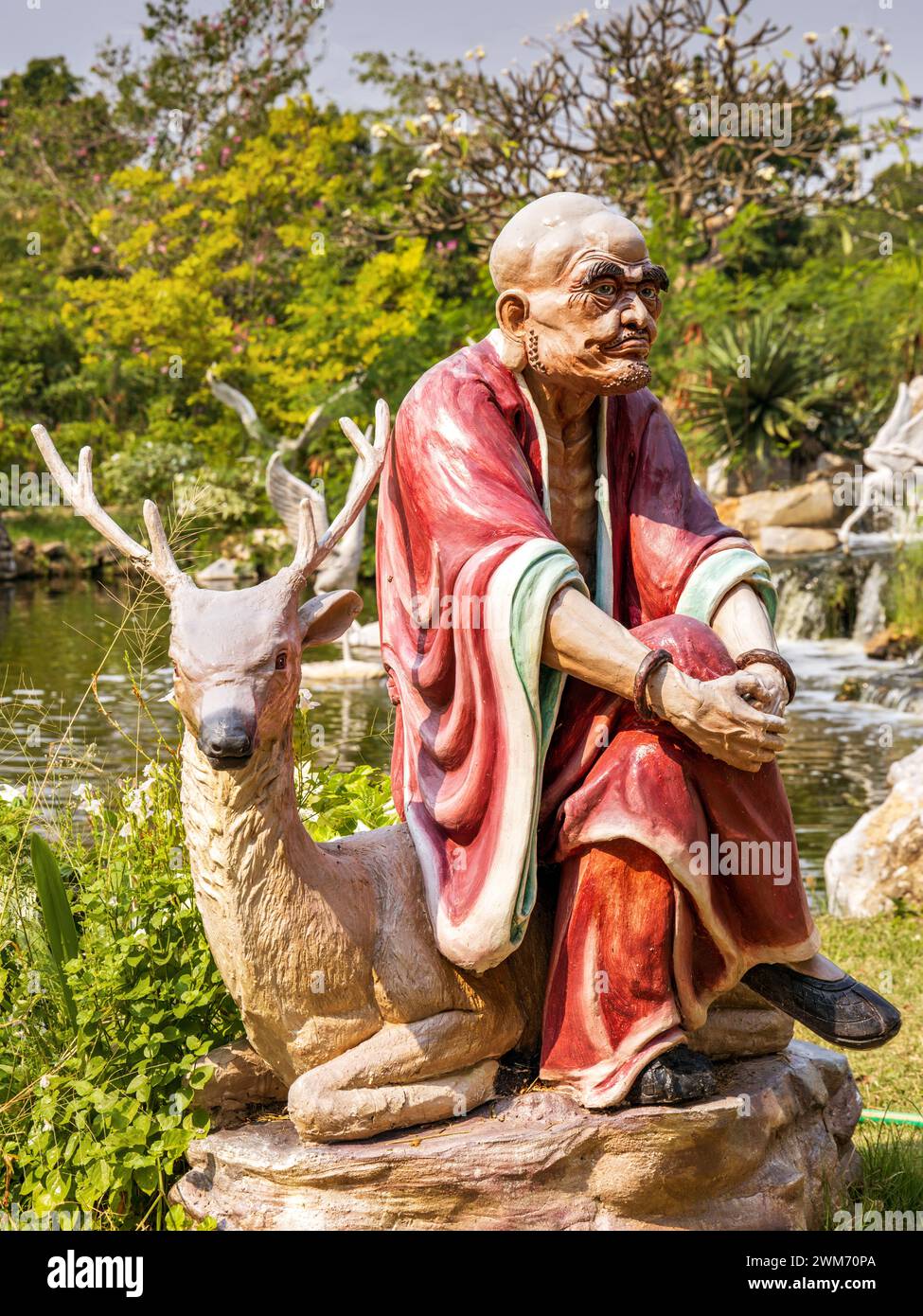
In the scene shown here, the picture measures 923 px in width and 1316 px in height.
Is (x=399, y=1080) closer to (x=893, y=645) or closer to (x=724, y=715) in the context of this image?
(x=724, y=715)

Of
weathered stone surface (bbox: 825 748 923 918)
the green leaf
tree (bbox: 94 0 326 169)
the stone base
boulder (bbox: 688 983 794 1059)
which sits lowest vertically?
weathered stone surface (bbox: 825 748 923 918)

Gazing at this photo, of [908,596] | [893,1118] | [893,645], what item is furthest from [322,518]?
[893,645]

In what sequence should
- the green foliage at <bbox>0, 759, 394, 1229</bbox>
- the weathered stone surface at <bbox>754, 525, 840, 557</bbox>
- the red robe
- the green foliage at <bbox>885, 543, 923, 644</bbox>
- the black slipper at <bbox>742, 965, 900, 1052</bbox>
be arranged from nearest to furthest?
the red robe, the green foliage at <bbox>0, 759, 394, 1229</bbox>, the black slipper at <bbox>742, 965, 900, 1052</bbox>, the green foliage at <bbox>885, 543, 923, 644</bbox>, the weathered stone surface at <bbox>754, 525, 840, 557</bbox>

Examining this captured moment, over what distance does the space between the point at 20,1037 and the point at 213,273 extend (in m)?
15.4

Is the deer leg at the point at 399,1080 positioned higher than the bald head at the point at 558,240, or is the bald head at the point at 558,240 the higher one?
the bald head at the point at 558,240

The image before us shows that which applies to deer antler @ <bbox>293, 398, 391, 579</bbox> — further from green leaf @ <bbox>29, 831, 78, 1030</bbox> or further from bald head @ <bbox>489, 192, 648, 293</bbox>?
green leaf @ <bbox>29, 831, 78, 1030</bbox>

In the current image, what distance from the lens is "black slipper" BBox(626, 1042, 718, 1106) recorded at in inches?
106

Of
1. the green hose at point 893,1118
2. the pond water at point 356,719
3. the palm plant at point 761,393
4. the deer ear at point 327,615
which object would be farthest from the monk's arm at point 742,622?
the palm plant at point 761,393

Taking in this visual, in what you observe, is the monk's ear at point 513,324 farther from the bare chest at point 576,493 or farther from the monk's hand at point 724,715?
the monk's hand at point 724,715

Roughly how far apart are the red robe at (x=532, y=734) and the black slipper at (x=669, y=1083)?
0.04 m

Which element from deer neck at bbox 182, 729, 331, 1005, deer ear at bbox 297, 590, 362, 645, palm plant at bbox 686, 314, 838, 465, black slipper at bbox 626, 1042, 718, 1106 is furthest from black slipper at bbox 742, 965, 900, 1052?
palm plant at bbox 686, 314, 838, 465

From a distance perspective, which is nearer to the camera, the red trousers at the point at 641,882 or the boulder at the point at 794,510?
the red trousers at the point at 641,882

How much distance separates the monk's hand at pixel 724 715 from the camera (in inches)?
100.0

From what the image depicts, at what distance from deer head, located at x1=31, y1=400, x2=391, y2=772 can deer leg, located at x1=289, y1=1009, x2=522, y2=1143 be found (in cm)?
64
